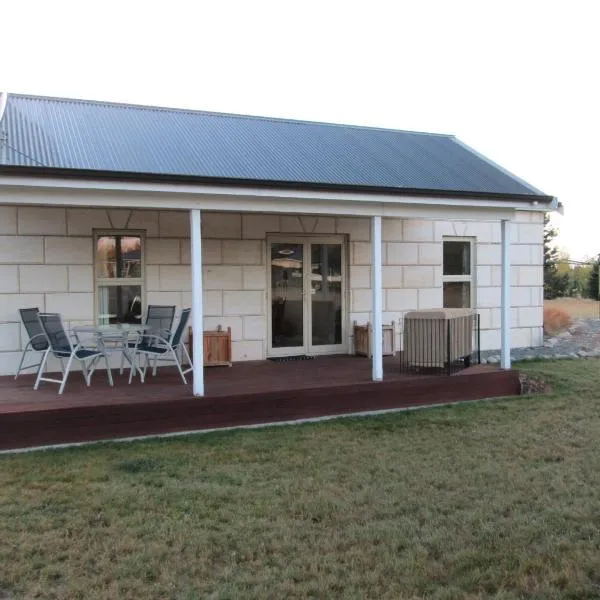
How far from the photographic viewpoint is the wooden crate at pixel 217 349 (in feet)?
28.8

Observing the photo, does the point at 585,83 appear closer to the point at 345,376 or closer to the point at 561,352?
the point at 561,352

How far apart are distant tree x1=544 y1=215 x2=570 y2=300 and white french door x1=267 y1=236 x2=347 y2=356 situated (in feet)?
71.9

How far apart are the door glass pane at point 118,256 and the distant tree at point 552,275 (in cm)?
2428

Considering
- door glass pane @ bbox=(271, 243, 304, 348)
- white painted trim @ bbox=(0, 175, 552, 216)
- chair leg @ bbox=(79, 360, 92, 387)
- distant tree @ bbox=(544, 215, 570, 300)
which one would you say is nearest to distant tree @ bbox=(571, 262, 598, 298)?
distant tree @ bbox=(544, 215, 570, 300)

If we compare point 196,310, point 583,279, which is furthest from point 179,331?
point 583,279

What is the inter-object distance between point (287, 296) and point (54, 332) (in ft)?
12.2

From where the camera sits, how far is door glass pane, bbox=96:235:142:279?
8.58 metres

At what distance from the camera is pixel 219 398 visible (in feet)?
21.7

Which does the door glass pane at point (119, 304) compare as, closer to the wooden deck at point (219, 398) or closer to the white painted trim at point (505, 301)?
the wooden deck at point (219, 398)

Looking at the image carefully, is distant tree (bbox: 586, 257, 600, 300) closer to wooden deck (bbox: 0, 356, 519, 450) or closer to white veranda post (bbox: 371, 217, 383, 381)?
wooden deck (bbox: 0, 356, 519, 450)

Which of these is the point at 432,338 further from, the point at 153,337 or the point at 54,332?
the point at 54,332

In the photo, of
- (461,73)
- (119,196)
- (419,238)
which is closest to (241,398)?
(119,196)

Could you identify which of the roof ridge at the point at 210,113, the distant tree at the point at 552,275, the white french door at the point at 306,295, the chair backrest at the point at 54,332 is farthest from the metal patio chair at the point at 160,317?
the distant tree at the point at 552,275

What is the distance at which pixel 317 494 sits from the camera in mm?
4637
